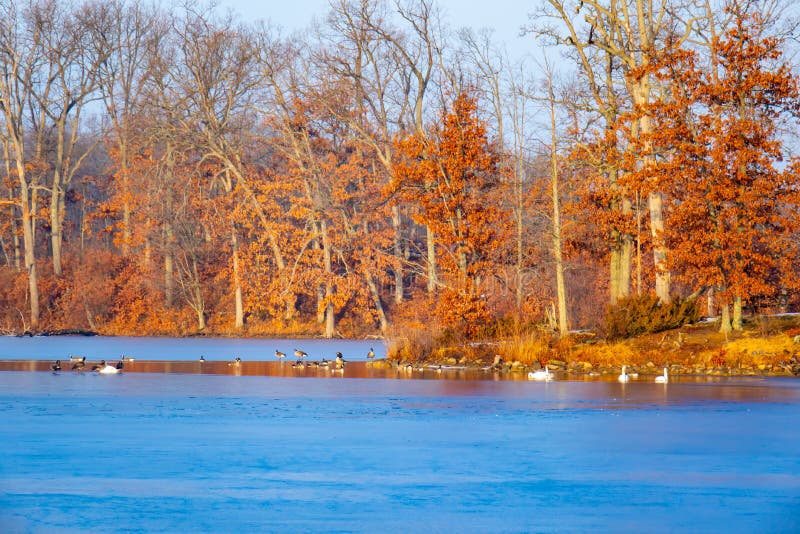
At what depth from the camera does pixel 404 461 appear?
1379 centimetres

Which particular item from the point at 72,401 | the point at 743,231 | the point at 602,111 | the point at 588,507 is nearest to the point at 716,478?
the point at 588,507

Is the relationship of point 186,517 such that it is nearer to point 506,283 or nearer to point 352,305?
point 506,283

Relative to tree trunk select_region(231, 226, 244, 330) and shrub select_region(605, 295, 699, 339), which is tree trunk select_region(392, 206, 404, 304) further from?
shrub select_region(605, 295, 699, 339)

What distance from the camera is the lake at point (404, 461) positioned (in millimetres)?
10578

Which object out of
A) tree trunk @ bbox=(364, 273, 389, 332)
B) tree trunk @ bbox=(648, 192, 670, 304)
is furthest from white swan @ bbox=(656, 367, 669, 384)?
tree trunk @ bbox=(364, 273, 389, 332)

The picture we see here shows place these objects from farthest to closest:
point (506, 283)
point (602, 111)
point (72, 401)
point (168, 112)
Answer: point (168, 112), point (506, 283), point (602, 111), point (72, 401)

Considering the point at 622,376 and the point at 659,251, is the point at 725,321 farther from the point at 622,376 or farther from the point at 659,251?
the point at 622,376

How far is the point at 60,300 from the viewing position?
199 ft

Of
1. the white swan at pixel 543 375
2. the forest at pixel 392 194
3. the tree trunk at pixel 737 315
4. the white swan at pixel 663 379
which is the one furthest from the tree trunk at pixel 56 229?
the white swan at pixel 663 379

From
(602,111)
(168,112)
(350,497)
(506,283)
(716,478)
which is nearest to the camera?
(350,497)

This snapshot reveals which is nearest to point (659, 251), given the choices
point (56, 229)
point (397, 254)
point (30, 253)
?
point (397, 254)

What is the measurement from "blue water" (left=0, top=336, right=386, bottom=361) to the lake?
51.5ft

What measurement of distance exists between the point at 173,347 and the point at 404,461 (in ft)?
106

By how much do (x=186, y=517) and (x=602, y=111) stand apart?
82.3ft
